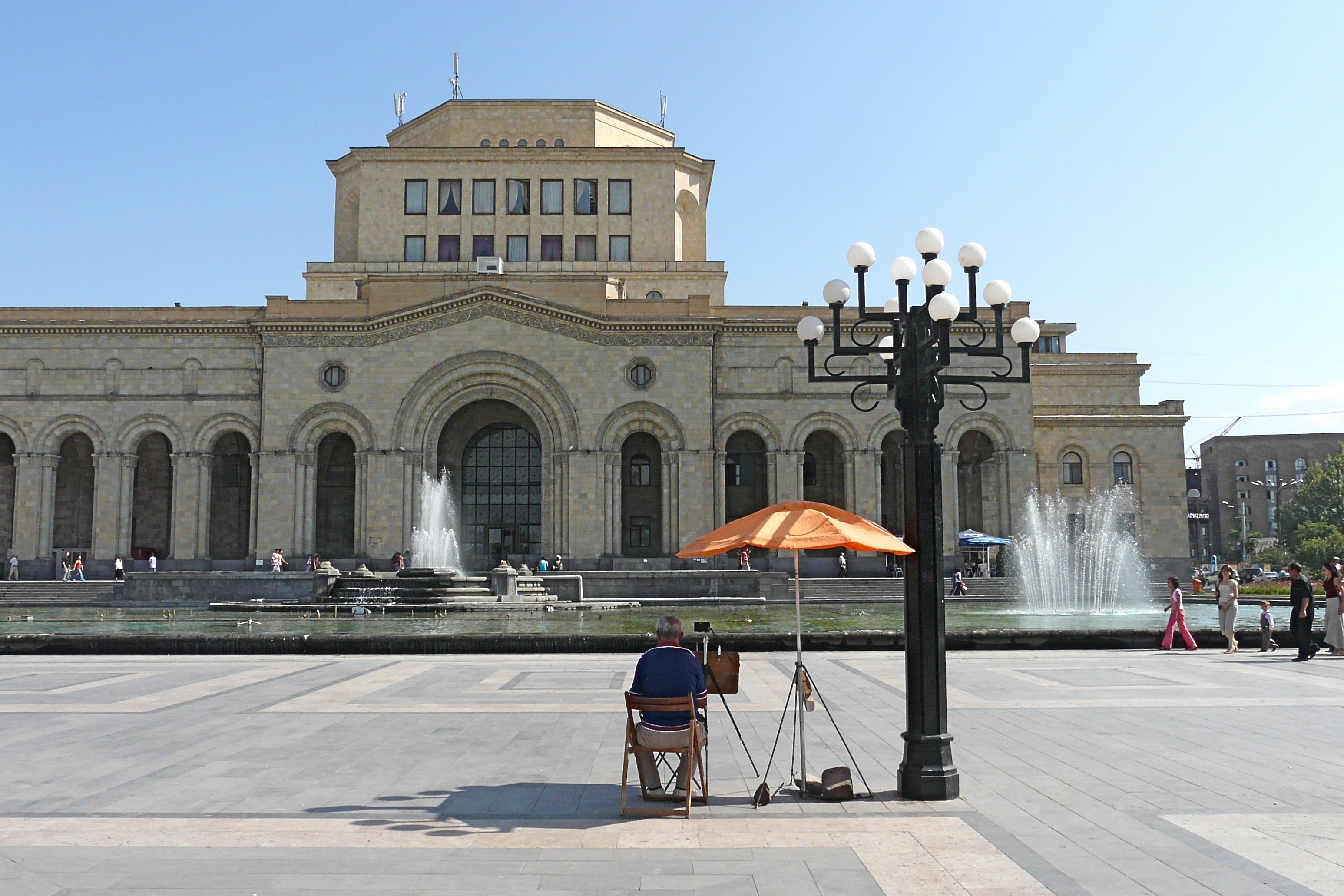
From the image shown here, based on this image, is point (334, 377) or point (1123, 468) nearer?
point (334, 377)

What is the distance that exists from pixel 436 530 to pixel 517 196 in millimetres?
17008

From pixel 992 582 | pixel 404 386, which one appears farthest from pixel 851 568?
pixel 404 386

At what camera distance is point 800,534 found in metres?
8.54

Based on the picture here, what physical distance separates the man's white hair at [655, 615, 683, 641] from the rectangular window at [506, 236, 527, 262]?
43840mm

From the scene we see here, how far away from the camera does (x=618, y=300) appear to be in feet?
148

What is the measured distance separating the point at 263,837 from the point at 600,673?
946cm

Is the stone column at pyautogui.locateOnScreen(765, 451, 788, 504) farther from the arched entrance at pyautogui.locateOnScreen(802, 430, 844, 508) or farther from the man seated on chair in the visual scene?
the man seated on chair

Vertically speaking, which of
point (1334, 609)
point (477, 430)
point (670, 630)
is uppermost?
point (477, 430)

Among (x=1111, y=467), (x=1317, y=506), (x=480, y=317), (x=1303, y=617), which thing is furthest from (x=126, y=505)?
(x=1317, y=506)

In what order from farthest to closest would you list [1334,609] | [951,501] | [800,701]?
[951,501]
[1334,609]
[800,701]

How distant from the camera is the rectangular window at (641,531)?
46.5 meters

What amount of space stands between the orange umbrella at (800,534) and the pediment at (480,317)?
35780mm

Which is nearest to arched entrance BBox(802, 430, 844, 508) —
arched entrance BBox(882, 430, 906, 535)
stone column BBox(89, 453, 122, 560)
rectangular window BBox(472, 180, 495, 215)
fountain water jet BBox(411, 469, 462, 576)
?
arched entrance BBox(882, 430, 906, 535)

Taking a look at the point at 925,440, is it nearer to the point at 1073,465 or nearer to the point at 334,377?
Answer: the point at 334,377
